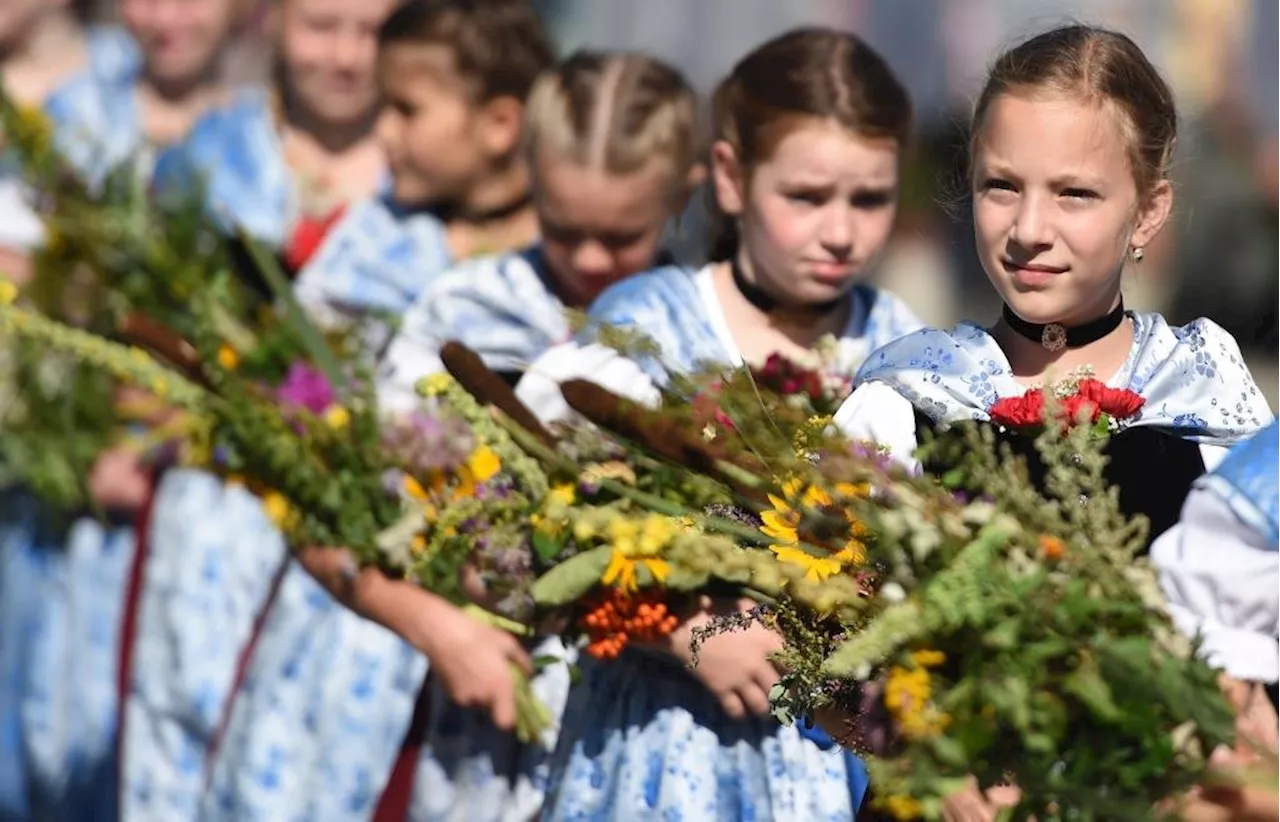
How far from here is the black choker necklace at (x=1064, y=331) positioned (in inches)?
108

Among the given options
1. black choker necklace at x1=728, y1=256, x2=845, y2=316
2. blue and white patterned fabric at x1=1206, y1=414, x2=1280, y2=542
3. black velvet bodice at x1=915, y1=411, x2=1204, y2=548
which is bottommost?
black choker necklace at x1=728, y1=256, x2=845, y2=316

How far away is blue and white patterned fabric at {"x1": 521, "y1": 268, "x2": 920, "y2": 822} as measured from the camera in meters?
3.23

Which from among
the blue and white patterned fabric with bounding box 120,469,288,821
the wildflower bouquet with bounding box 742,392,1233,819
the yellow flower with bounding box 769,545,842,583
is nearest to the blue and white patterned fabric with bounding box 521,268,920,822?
the yellow flower with bounding box 769,545,842,583

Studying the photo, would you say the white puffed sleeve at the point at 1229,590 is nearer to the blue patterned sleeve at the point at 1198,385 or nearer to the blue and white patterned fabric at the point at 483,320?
the blue patterned sleeve at the point at 1198,385

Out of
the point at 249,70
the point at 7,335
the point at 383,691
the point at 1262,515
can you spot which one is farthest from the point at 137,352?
the point at 249,70

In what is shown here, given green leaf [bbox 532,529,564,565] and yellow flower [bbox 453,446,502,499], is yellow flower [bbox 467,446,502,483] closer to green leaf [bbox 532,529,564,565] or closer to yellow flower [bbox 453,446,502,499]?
yellow flower [bbox 453,446,502,499]

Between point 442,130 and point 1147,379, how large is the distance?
2296mm

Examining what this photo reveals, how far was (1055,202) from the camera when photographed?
8.73ft

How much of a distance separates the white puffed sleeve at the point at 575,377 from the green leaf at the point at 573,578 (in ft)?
0.93

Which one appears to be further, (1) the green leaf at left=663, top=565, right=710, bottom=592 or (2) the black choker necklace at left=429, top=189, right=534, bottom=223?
(2) the black choker necklace at left=429, top=189, right=534, bottom=223

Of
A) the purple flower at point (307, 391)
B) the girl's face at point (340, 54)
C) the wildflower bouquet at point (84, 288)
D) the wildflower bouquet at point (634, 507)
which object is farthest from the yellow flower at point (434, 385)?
the girl's face at point (340, 54)

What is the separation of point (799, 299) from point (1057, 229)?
36.4 inches

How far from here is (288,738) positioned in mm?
4121

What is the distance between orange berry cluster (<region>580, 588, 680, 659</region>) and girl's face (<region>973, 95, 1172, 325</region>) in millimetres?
642
